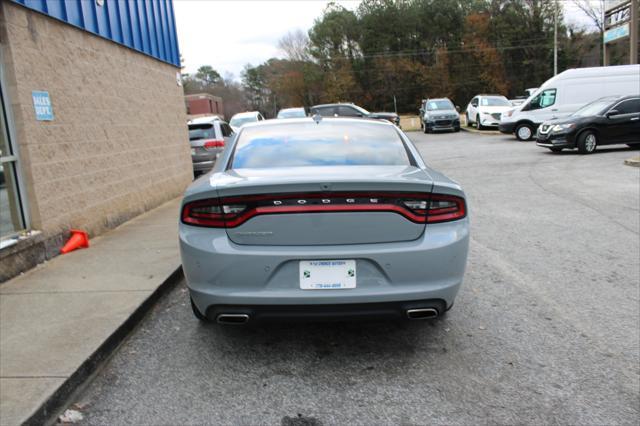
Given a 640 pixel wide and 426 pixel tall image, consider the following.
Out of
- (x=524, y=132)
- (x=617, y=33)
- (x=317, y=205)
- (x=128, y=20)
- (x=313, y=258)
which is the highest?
(x=617, y=33)

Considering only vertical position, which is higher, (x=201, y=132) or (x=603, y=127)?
(x=201, y=132)

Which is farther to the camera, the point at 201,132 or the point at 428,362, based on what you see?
the point at 201,132

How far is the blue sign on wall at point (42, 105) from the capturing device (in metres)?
6.07

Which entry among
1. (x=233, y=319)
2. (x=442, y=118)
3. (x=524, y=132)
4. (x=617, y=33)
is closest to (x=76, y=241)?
(x=233, y=319)

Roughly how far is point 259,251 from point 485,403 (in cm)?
156

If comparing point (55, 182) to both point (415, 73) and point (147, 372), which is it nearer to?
point (147, 372)

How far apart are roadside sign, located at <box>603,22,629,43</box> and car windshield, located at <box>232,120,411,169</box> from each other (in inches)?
1089

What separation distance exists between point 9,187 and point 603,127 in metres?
14.9

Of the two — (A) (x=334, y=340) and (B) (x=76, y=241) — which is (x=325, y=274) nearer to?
(A) (x=334, y=340)

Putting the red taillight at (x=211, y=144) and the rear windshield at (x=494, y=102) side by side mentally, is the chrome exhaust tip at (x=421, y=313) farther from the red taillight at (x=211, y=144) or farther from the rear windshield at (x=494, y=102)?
the rear windshield at (x=494, y=102)

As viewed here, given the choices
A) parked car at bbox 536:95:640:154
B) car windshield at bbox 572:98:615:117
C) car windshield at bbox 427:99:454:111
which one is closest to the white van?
car windshield at bbox 572:98:615:117

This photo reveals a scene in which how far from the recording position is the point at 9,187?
227 inches

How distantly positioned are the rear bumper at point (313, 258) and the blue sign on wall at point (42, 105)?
3948 mm

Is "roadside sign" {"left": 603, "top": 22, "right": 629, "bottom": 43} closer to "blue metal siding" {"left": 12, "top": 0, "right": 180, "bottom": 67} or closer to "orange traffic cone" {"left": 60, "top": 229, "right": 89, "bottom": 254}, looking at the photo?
"blue metal siding" {"left": 12, "top": 0, "right": 180, "bottom": 67}
